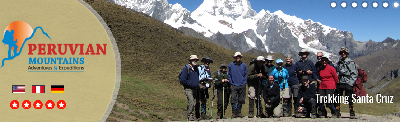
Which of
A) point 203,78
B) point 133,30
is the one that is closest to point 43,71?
point 203,78

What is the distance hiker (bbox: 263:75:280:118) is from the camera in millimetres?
10383

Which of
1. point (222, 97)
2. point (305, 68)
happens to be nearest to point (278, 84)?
point (305, 68)

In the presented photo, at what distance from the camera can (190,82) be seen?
10227 mm

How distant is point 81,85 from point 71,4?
6.10 feet

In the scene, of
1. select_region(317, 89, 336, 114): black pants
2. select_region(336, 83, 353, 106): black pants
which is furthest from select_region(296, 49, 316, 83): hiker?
select_region(336, 83, 353, 106): black pants

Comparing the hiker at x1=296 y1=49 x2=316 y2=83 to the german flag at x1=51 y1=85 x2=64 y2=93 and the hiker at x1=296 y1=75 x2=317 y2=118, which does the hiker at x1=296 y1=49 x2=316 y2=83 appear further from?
the german flag at x1=51 y1=85 x2=64 y2=93

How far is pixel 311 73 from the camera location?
10.7m

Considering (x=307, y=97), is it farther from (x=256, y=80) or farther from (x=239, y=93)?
(x=239, y=93)

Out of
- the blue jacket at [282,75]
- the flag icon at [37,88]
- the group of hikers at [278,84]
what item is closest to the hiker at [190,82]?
the group of hikers at [278,84]

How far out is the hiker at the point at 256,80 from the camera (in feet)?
35.0

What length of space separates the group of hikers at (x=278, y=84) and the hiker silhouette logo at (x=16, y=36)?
4661mm

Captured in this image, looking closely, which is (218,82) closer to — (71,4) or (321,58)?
(321,58)

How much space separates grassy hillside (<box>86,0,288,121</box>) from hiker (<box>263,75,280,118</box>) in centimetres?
647

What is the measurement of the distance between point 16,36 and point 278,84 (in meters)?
7.48
